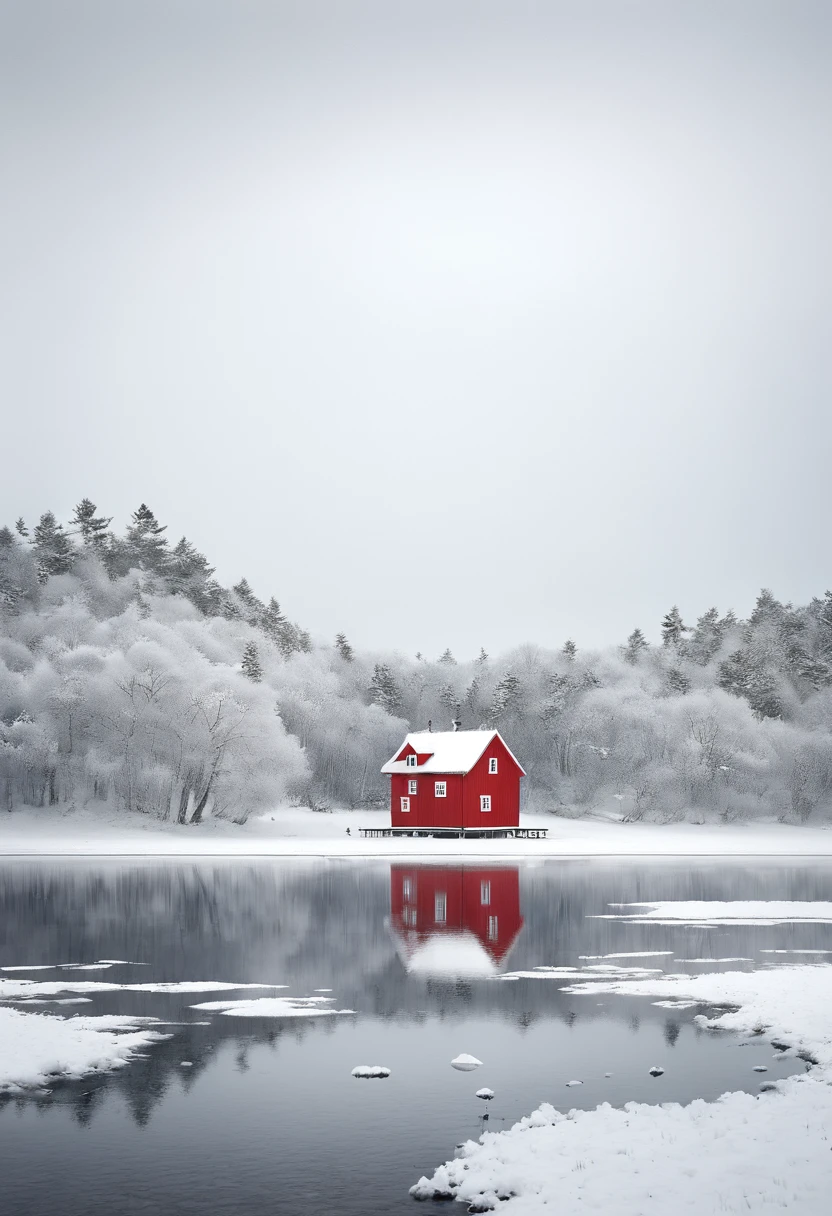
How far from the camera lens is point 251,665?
361ft

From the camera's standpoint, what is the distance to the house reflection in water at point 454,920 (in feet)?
92.2

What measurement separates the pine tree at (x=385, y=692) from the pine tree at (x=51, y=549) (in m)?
36.3

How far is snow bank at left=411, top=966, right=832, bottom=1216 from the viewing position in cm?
1256

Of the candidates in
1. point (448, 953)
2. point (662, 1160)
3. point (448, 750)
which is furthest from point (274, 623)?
point (662, 1160)

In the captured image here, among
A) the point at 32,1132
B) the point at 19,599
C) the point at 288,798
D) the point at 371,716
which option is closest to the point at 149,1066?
the point at 32,1132

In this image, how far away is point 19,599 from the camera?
11225cm

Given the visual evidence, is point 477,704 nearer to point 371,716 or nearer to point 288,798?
point 371,716

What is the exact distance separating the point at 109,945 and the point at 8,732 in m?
54.9

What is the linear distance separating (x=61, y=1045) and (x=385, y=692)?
120 metres

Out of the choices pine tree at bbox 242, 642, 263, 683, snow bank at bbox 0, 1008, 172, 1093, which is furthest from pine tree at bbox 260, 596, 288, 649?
snow bank at bbox 0, 1008, 172, 1093

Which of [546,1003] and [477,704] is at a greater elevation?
[477,704]

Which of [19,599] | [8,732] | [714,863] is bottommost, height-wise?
[714,863]

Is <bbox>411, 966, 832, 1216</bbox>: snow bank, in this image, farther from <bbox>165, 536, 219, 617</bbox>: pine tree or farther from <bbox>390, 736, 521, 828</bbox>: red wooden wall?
<bbox>165, 536, 219, 617</bbox>: pine tree

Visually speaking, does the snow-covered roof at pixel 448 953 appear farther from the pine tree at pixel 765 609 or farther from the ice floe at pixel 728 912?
the pine tree at pixel 765 609
